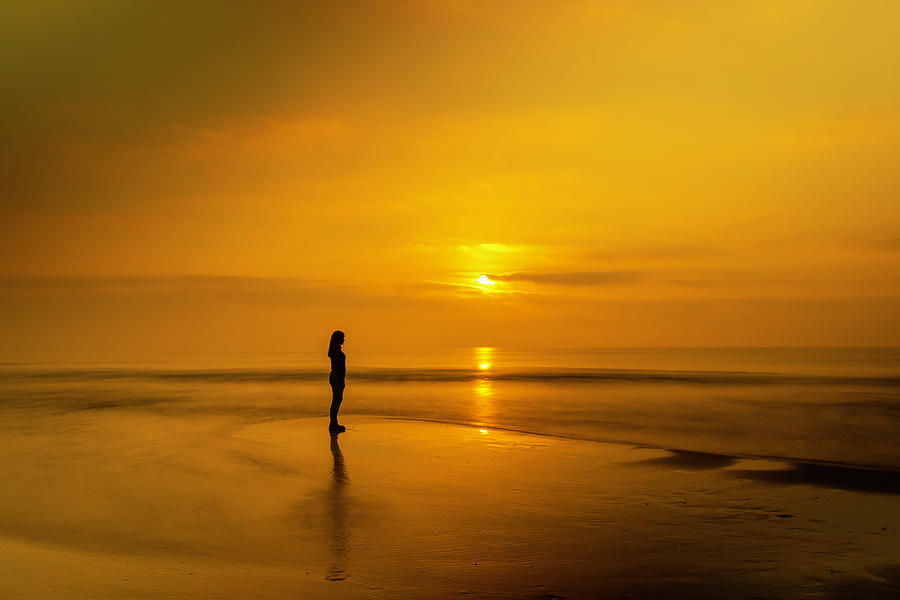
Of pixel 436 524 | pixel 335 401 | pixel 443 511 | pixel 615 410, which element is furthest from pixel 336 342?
pixel 615 410

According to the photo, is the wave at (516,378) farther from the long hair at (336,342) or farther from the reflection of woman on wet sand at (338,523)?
the reflection of woman on wet sand at (338,523)

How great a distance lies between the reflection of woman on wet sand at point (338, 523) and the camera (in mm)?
6813

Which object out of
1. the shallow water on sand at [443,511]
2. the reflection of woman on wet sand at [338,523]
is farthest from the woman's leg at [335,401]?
the reflection of woman on wet sand at [338,523]

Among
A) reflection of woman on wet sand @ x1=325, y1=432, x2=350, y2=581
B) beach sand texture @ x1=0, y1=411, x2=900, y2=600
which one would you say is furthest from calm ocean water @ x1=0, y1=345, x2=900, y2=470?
reflection of woman on wet sand @ x1=325, y1=432, x2=350, y2=581

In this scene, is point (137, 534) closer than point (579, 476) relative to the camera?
Yes

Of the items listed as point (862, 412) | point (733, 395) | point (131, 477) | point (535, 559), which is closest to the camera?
→ point (535, 559)

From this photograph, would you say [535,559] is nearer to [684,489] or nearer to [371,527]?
[371,527]

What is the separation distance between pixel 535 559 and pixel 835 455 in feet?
37.4

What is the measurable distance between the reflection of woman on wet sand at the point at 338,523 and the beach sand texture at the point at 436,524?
0.04 metres

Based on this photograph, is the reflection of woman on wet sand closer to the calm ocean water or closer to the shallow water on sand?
the shallow water on sand

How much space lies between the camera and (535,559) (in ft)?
23.5

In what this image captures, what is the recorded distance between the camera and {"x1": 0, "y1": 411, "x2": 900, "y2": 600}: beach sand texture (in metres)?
6.47

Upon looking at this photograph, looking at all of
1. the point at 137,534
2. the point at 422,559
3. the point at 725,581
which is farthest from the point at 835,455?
the point at 137,534

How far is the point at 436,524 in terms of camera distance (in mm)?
8578
